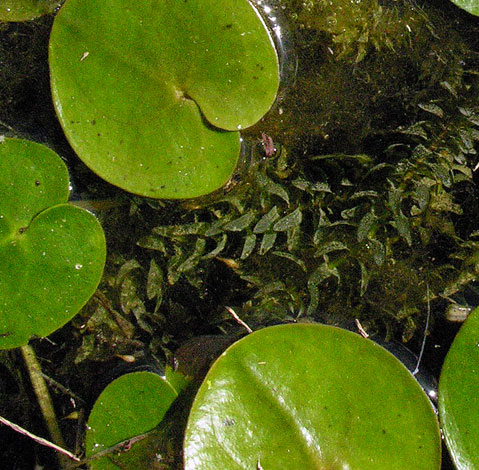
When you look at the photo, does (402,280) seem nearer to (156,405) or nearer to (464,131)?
(464,131)

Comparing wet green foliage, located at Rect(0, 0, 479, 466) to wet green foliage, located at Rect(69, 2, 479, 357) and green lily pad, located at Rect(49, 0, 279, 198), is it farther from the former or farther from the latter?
green lily pad, located at Rect(49, 0, 279, 198)

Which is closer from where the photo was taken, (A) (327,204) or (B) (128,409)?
(B) (128,409)

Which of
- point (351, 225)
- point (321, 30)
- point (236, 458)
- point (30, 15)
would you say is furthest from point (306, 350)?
point (30, 15)

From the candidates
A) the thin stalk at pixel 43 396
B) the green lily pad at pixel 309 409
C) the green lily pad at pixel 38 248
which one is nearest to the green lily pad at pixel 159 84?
the green lily pad at pixel 38 248

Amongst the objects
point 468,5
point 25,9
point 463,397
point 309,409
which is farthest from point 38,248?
point 468,5

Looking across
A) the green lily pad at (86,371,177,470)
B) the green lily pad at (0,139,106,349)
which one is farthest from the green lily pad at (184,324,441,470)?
the green lily pad at (0,139,106,349)

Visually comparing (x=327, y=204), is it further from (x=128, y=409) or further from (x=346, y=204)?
(x=128, y=409)

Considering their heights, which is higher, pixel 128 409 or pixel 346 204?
pixel 346 204
